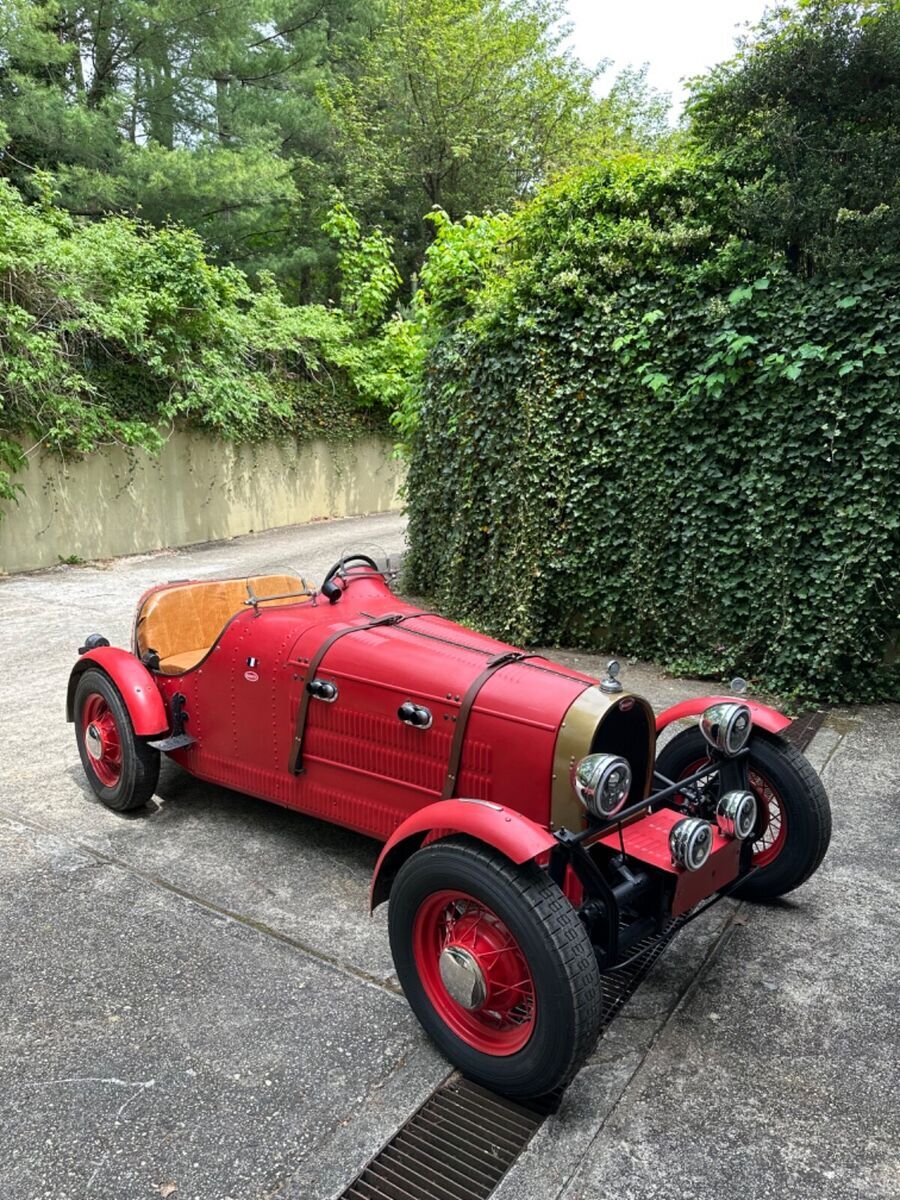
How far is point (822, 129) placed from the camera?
5445mm

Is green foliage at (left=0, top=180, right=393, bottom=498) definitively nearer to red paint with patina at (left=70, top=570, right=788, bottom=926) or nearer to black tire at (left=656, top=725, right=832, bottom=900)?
red paint with patina at (left=70, top=570, right=788, bottom=926)

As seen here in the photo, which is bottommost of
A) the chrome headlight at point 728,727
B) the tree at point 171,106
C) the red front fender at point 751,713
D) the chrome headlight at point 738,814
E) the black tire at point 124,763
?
the black tire at point 124,763

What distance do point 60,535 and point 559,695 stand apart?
1068 centimetres

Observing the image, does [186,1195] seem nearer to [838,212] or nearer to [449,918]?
[449,918]

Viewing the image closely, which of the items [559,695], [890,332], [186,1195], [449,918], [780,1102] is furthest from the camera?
[890,332]

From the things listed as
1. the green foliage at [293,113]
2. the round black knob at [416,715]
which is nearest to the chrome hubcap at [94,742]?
the round black knob at [416,715]

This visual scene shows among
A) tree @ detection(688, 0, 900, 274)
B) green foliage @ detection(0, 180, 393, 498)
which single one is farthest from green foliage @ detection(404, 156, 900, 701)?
green foliage @ detection(0, 180, 393, 498)

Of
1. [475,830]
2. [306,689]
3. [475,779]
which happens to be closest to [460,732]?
[475,779]

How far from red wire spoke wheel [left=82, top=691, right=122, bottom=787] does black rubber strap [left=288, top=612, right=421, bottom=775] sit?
1.14 meters

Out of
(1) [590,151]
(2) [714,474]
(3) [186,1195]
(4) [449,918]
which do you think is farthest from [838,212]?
(1) [590,151]

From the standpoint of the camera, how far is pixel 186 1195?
6.16ft

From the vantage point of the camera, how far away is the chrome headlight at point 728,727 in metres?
2.72

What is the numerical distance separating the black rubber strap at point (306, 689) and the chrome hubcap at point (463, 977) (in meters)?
1.24

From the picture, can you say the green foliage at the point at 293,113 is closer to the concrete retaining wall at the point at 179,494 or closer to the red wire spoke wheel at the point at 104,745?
the concrete retaining wall at the point at 179,494
